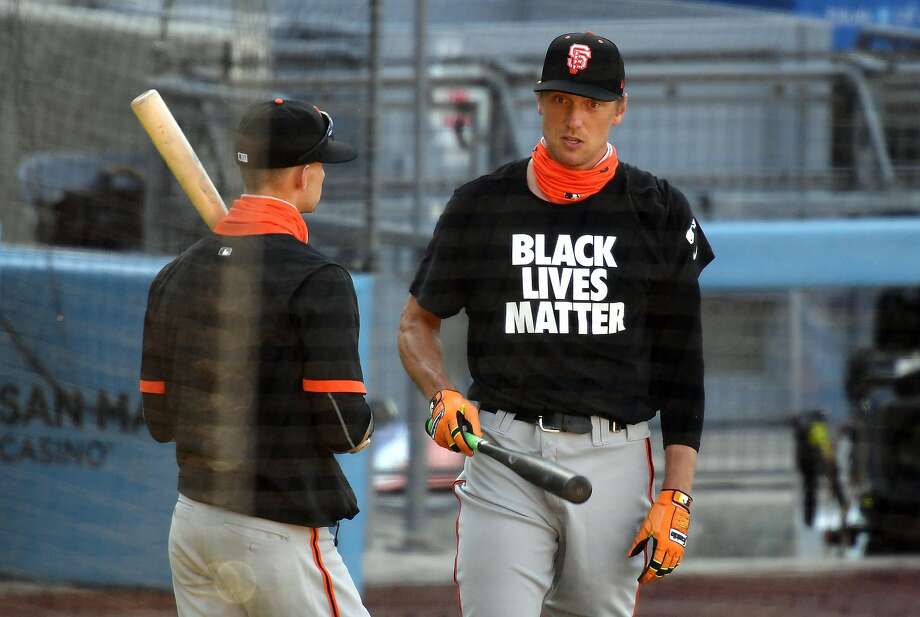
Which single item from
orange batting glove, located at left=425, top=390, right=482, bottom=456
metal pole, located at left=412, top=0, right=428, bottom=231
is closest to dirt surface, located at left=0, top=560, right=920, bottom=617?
metal pole, located at left=412, top=0, right=428, bottom=231

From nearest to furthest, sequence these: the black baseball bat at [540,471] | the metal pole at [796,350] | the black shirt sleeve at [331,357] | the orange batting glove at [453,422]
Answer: the black baseball bat at [540,471]
the black shirt sleeve at [331,357]
the orange batting glove at [453,422]
the metal pole at [796,350]

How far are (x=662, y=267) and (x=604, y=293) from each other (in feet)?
0.50

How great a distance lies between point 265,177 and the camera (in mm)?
2734

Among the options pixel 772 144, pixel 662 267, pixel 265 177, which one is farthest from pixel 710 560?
pixel 265 177

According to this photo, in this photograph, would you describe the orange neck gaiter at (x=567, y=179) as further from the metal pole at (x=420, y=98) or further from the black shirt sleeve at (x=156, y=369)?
the metal pole at (x=420, y=98)

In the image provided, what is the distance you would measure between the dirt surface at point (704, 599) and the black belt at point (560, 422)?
233cm

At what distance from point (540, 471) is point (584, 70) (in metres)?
0.90

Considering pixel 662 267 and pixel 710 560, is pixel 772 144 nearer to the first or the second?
pixel 710 560

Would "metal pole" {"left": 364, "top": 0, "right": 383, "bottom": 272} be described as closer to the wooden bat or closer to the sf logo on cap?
the wooden bat

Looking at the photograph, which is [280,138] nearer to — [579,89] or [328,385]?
[328,385]

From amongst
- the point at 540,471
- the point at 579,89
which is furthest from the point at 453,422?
the point at 579,89

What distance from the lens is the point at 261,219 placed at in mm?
2693

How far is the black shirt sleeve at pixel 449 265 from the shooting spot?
2986 millimetres

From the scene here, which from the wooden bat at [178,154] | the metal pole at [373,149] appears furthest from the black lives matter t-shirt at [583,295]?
the metal pole at [373,149]
